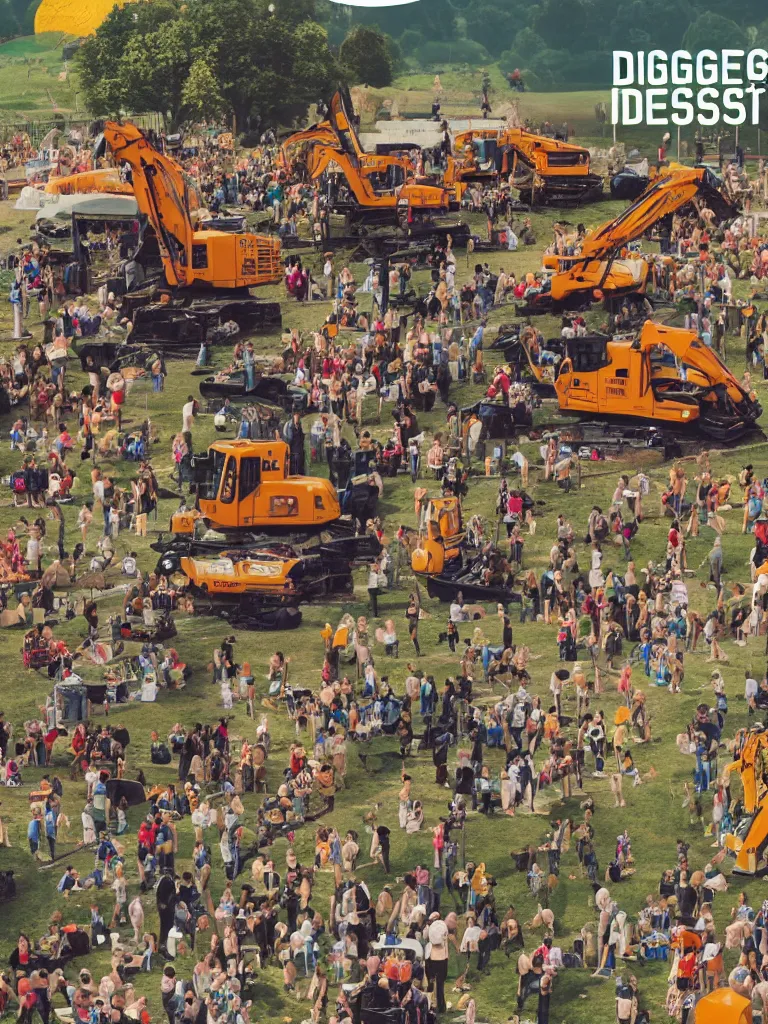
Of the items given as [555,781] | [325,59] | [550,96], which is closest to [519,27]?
[550,96]

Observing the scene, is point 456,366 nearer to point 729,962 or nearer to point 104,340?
point 104,340

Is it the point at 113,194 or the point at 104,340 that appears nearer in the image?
the point at 104,340

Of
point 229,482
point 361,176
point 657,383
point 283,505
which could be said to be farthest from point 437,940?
point 361,176

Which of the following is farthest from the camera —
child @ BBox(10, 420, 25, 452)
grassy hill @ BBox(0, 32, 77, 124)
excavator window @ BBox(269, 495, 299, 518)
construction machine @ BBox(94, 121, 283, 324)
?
grassy hill @ BBox(0, 32, 77, 124)

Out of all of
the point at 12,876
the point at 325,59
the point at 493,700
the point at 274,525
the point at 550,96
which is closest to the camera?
the point at 12,876

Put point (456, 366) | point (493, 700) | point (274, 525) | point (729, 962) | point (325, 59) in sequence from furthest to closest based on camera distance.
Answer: point (325, 59) < point (456, 366) < point (274, 525) < point (493, 700) < point (729, 962)

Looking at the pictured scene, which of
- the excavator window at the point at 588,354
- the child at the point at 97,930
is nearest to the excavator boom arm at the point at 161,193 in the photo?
the excavator window at the point at 588,354

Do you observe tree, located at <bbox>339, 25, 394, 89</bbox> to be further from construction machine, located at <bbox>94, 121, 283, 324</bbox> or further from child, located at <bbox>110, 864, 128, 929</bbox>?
child, located at <bbox>110, 864, 128, 929</bbox>

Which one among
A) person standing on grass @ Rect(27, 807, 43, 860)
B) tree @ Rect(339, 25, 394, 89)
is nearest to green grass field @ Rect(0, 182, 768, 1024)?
person standing on grass @ Rect(27, 807, 43, 860)
